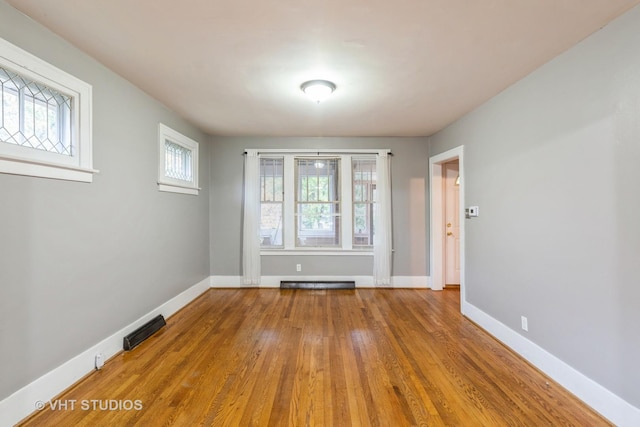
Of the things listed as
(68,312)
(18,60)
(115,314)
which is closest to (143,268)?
(115,314)

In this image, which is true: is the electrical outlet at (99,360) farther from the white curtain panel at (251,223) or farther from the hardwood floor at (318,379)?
the white curtain panel at (251,223)

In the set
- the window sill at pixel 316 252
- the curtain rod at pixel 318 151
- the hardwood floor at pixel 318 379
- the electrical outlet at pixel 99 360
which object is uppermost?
the curtain rod at pixel 318 151

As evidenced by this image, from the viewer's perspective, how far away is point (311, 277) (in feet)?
15.6

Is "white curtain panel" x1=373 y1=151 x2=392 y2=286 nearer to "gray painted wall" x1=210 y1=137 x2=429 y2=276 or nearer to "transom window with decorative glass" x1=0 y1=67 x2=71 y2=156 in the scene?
"gray painted wall" x1=210 y1=137 x2=429 y2=276

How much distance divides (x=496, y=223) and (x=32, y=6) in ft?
13.5

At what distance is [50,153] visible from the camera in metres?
1.93

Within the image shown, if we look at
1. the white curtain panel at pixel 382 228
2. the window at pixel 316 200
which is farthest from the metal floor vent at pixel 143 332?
the white curtain panel at pixel 382 228

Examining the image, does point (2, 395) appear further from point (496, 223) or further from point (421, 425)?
point (496, 223)

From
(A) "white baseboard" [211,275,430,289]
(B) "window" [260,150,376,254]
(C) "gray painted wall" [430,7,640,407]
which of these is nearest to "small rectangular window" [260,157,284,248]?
(B) "window" [260,150,376,254]

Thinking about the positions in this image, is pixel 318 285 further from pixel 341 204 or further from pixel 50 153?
pixel 50 153

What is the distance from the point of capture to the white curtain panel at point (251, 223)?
15.1ft

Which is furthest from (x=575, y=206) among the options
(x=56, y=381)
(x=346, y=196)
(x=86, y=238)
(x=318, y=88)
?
(x=56, y=381)

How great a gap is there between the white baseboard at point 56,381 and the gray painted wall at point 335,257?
6.36 ft

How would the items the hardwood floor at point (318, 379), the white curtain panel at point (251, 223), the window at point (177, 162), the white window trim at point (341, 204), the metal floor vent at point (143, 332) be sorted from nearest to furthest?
the hardwood floor at point (318, 379)
the metal floor vent at point (143, 332)
the window at point (177, 162)
the white curtain panel at point (251, 223)
the white window trim at point (341, 204)
